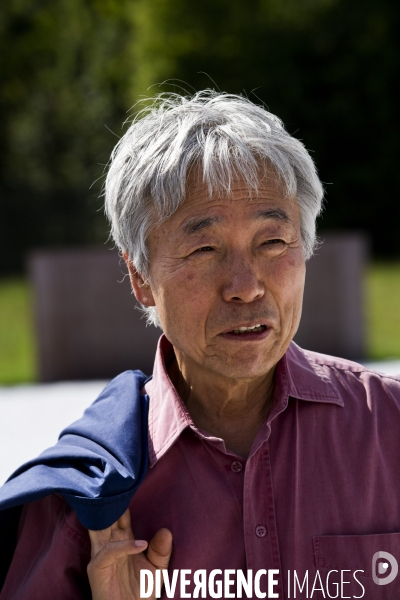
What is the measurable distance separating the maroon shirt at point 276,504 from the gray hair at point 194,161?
1.60 feet

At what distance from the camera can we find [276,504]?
215 centimetres

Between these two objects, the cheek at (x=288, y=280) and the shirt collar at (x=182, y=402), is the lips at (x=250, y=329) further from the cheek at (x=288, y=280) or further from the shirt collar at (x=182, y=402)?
the shirt collar at (x=182, y=402)

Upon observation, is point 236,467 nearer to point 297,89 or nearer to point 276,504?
point 276,504

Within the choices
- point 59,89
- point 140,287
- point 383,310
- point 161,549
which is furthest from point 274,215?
point 59,89

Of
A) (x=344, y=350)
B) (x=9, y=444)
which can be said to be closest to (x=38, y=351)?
(x=344, y=350)

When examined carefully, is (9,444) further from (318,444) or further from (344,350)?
(344,350)

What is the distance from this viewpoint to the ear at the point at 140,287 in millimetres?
2440

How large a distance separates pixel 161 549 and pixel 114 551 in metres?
0.13

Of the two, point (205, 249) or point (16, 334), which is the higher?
point (205, 249)

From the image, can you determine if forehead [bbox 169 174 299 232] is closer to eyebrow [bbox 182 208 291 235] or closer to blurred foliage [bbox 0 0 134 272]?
eyebrow [bbox 182 208 291 235]

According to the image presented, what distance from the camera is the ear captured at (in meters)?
2.44

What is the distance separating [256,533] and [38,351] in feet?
22.5

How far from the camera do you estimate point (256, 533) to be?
211 centimetres

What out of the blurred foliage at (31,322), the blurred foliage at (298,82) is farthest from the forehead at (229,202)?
the blurred foliage at (298,82)
